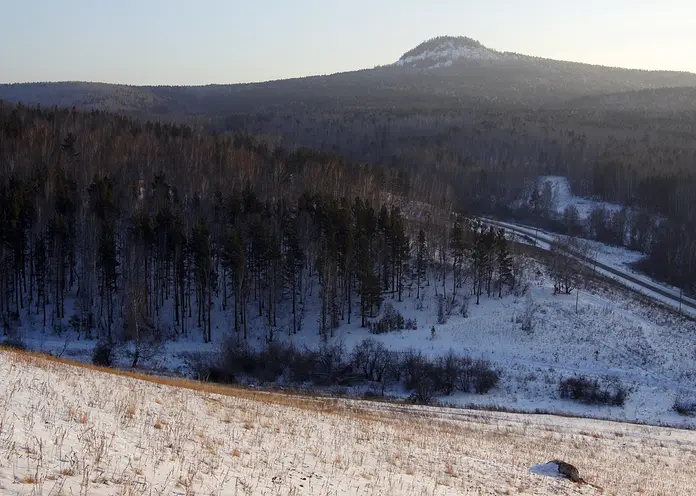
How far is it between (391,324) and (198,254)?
18.8 metres

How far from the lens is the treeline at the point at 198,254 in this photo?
53.0 meters

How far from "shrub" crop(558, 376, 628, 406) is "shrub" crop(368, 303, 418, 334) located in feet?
47.4

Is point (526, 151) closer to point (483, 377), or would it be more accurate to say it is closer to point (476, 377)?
point (476, 377)

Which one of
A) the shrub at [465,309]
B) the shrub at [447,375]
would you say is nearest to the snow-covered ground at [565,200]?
the shrub at [465,309]

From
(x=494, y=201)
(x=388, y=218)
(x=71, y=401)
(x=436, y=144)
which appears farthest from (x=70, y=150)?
(x=436, y=144)

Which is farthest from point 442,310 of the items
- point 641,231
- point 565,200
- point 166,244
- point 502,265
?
point 565,200

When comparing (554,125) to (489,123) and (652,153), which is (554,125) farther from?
(652,153)

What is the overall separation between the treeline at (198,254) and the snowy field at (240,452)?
3168 cm

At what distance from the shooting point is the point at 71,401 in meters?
12.9

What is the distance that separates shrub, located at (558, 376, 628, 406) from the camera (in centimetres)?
4025

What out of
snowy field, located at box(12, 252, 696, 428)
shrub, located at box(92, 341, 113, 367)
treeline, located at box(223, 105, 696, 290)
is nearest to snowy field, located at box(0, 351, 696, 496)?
snowy field, located at box(12, 252, 696, 428)

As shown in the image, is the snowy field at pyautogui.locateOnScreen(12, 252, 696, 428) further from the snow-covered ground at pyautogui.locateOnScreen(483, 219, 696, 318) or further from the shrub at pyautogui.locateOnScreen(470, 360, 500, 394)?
the snow-covered ground at pyautogui.locateOnScreen(483, 219, 696, 318)

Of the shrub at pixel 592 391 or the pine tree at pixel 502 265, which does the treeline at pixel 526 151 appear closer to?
the pine tree at pixel 502 265

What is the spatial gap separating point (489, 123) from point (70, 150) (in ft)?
406
